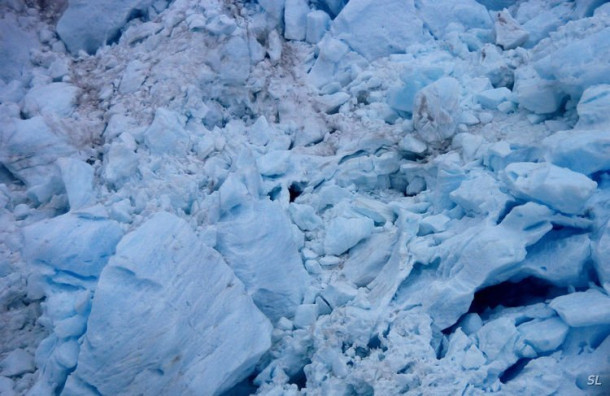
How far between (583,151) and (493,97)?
69 cm

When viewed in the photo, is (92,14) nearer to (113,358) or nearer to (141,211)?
(141,211)

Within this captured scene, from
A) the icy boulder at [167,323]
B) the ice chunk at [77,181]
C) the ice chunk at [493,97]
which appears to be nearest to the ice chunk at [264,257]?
the icy boulder at [167,323]

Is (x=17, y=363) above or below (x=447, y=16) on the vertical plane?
below

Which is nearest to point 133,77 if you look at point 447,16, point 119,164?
point 119,164

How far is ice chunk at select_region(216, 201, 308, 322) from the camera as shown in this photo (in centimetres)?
181

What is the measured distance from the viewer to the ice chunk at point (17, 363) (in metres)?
1.69

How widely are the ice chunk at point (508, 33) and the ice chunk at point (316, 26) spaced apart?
3.15ft

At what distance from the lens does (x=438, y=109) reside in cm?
212

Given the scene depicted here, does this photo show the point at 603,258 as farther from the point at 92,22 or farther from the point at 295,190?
the point at 92,22

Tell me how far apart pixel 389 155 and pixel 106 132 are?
4.30 feet

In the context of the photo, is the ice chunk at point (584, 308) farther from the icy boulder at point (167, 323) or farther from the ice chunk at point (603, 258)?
the icy boulder at point (167, 323)

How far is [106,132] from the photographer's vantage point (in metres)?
2.22

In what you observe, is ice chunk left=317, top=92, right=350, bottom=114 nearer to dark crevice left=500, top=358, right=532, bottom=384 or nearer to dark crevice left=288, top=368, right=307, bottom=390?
dark crevice left=288, top=368, right=307, bottom=390

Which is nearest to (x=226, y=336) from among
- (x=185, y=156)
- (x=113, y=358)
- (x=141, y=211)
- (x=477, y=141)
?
(x=113, y=358)
